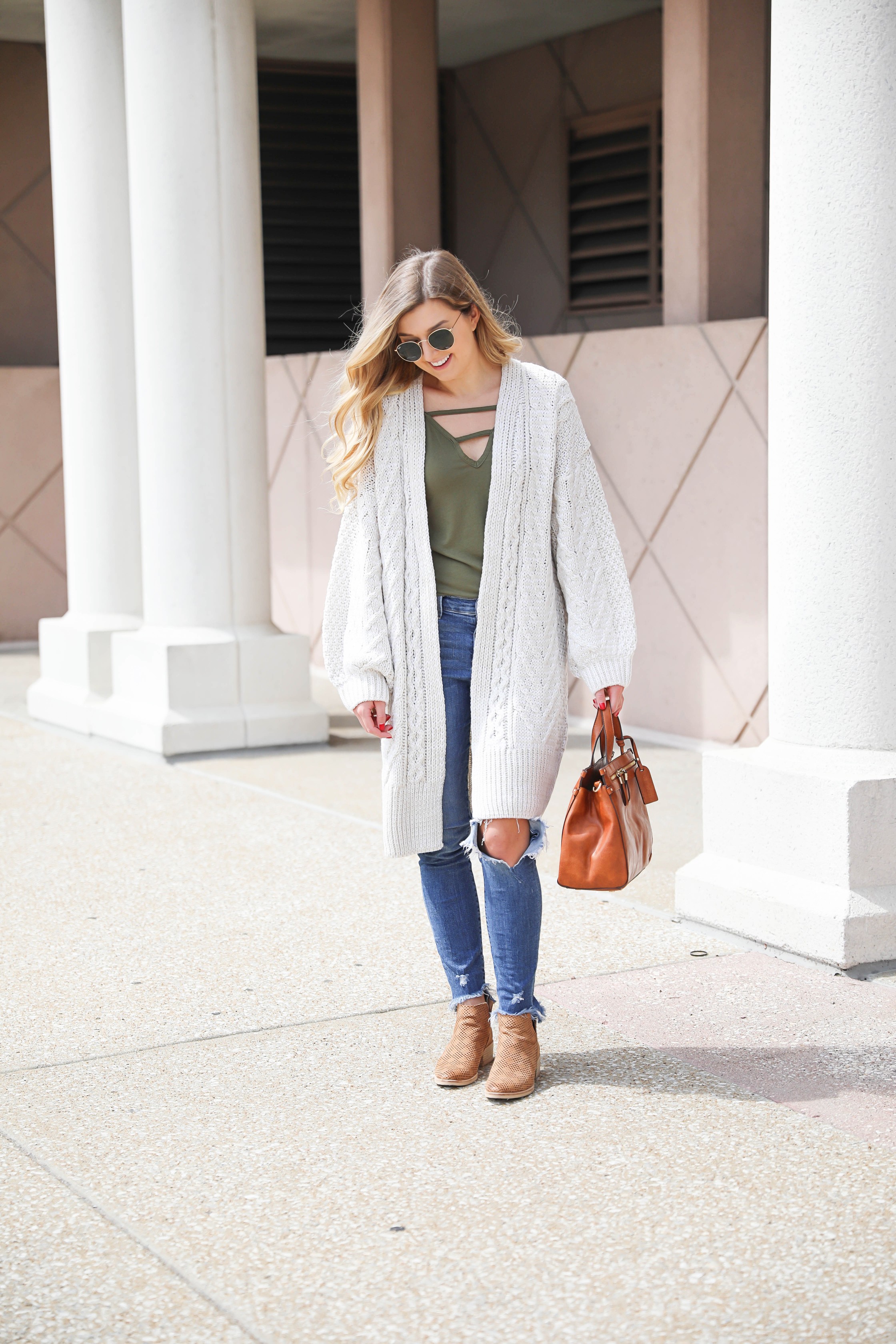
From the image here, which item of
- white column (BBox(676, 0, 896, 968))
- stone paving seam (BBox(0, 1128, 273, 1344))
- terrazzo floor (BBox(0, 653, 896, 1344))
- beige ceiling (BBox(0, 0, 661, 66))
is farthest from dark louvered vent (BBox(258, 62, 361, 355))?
stone paving seam (BBox(0, 1128, 273, 1344))

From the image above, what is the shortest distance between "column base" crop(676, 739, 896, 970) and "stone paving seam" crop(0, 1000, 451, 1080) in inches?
25.5

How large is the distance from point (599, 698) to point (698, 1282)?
1.20m

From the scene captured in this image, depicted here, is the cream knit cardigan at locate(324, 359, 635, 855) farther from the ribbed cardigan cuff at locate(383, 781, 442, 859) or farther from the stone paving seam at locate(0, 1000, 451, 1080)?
the stone paving seam at locate(0, 1000, 451, 1080)

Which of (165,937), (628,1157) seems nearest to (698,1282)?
(628,1157)

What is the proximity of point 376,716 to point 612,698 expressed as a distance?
491mm

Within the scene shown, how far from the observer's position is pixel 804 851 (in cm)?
429

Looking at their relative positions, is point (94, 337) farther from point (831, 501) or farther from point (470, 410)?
point (470, 410)

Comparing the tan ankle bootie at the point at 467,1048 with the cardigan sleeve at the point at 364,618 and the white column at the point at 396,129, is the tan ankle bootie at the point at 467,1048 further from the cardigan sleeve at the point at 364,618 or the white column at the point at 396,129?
the white column at the point at 396,129

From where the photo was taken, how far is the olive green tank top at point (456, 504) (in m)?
3.34

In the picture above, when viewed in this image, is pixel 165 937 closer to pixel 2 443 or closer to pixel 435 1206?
pixel 435 1206

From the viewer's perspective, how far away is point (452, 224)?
11.9 m

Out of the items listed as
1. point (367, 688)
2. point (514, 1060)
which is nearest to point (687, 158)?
point (367, 688)

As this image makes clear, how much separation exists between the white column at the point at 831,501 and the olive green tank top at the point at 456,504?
1.29 metres

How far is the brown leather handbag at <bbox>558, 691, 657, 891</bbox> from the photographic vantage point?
320cm
